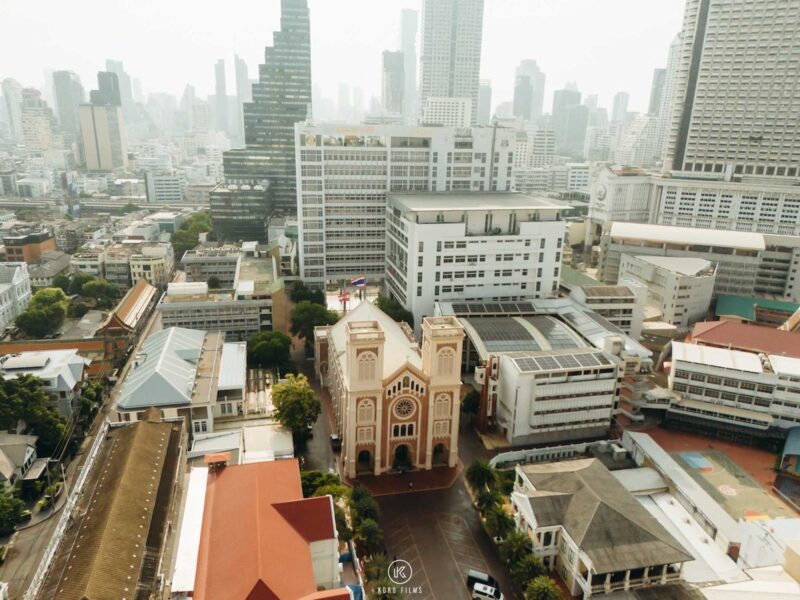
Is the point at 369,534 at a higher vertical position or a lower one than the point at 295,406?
lower

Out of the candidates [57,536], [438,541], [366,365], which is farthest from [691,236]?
[57,536]

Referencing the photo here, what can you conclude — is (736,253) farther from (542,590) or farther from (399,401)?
(542,590)

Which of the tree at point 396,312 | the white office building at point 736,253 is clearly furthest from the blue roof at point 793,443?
the white office building at point 736,253

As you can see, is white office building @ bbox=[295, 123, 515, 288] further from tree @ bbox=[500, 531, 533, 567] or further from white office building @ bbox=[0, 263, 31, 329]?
tree @ bbox=[500, 531, 533, 567]

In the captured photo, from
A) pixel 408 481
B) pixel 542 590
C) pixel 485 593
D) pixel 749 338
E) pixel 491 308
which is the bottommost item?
pixel 408 481

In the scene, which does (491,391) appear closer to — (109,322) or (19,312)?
(109,322)

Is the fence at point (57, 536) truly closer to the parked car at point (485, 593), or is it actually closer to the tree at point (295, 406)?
the tree at point (295, 406)
